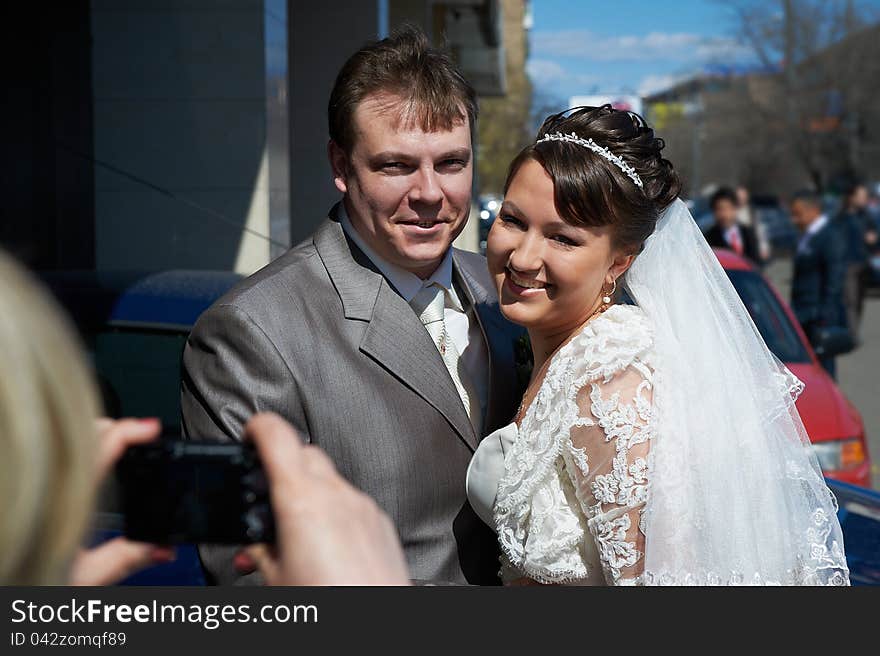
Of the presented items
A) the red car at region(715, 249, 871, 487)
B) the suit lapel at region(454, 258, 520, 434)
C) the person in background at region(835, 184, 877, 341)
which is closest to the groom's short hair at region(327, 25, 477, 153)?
the suit lapel at region(454, 258, 520, 434)

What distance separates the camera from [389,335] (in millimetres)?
2559

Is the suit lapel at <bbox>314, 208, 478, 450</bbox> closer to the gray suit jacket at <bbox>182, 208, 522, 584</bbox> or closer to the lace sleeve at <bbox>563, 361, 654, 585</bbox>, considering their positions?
the gray suit jacket at <bbox>182, 208, 522, 584</bbox>

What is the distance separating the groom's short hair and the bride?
240 mm

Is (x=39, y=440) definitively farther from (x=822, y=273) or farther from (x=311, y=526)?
(x=822, y=273)

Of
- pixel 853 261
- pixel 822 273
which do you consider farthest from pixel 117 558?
pixel 853 261

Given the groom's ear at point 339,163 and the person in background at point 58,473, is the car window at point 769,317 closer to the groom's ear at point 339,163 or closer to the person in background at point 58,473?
the groom's ear at point 339,163

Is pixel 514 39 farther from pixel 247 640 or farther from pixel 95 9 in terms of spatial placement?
pixel 247 640

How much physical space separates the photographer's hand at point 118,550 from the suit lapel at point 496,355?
1606 millimetres

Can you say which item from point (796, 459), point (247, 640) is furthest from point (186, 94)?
point (247, 640)

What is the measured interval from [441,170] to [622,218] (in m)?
0.48

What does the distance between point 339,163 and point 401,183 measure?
217mm

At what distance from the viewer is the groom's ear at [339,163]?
9.08 feet

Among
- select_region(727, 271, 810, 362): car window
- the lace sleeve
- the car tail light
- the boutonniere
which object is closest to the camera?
the lace sleeve

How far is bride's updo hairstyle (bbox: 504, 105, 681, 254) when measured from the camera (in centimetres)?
246
